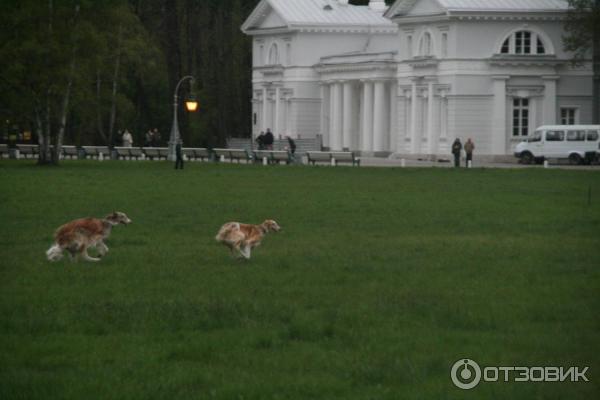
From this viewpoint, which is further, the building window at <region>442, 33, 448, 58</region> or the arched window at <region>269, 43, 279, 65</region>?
the arched window at <region>269, 43, 279, 65</region>

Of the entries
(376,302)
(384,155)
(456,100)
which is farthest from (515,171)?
(376,302)

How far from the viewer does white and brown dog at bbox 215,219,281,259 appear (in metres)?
21.6

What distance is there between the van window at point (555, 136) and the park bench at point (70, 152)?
22.3 metres

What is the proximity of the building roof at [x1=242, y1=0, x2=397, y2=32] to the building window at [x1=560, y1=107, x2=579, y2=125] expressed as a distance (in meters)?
20.9

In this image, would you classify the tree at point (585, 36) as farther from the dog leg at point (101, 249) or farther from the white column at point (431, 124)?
the dog leg at point (101, 249)

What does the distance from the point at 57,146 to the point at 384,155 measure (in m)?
29.7

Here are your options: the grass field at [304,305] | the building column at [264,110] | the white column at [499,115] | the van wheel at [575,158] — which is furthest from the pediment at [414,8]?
the grass field at [304,305]

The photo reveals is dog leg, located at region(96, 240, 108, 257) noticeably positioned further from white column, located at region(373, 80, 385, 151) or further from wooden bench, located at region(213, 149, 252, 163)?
white column, located at region(373, 80, 385, 151)

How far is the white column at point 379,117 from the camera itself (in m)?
96.4

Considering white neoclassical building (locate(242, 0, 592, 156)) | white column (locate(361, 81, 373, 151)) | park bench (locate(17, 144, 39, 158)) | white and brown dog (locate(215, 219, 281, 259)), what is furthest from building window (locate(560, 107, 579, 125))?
white and brown dog (locate(215, 219, 281, 259))

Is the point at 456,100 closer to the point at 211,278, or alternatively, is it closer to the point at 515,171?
the point at 515,171

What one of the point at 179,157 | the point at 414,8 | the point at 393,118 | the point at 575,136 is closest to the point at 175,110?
the point at 179,157

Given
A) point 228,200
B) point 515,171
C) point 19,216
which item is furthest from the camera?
point 515,171

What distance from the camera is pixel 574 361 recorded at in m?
12.8
